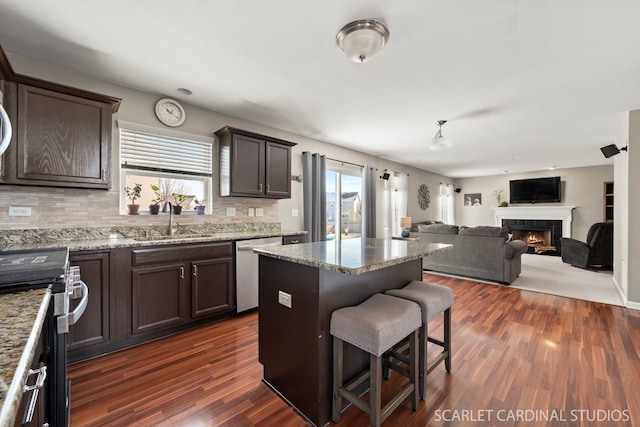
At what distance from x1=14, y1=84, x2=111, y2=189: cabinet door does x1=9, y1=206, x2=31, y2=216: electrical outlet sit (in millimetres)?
336

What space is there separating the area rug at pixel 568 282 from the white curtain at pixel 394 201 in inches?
101

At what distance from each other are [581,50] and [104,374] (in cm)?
433

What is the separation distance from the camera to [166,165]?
3.10 metres

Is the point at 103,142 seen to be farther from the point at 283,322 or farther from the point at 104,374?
the point at 283,322

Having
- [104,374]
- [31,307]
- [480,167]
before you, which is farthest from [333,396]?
[480,167]

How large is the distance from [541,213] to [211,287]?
28.9 feet

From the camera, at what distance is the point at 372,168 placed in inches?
231

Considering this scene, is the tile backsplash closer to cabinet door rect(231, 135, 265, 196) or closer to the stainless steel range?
cabinet door rect(231, 135, 265, 196)

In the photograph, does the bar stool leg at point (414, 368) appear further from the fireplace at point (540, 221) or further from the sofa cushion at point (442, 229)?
the fireplace at point (540, 221)

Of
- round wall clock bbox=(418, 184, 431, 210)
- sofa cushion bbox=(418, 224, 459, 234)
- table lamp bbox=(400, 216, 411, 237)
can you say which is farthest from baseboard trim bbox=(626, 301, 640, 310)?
round wall clock bbox=(418, 184, 431, 210)

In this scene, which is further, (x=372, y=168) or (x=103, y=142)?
(x=372, y=168)

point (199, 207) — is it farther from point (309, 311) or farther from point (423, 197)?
point (423, 197)

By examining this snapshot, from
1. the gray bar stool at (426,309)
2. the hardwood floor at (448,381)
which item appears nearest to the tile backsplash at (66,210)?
the hardwood floor at (448,381)

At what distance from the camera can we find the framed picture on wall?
363 inches
